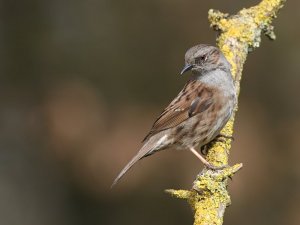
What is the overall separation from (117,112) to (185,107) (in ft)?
7.50

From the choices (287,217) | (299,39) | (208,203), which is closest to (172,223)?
(287,217)

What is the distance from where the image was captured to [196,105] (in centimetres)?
659

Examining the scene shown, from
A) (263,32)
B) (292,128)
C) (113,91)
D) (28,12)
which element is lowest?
(292,128)

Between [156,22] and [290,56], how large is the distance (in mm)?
1651

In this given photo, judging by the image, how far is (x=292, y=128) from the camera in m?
8.84

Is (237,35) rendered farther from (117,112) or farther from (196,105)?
(117,112)

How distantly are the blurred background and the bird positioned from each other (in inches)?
73.7

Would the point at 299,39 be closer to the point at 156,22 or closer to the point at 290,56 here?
the point at 290,56

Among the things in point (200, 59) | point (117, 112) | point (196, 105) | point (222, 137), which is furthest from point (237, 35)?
point (117, 112)

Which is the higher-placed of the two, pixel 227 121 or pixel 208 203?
pixel 227 121

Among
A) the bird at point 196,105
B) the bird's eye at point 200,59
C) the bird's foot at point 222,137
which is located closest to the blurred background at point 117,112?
the bird at point 196,105

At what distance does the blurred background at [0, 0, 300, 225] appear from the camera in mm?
8633

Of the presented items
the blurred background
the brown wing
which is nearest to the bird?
the brown wing

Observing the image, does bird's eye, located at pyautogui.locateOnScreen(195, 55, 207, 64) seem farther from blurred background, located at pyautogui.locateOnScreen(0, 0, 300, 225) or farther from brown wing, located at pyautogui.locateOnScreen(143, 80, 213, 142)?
blurred background, located at pyautogui.locateOnScreen(0, 0, 300, 225)
